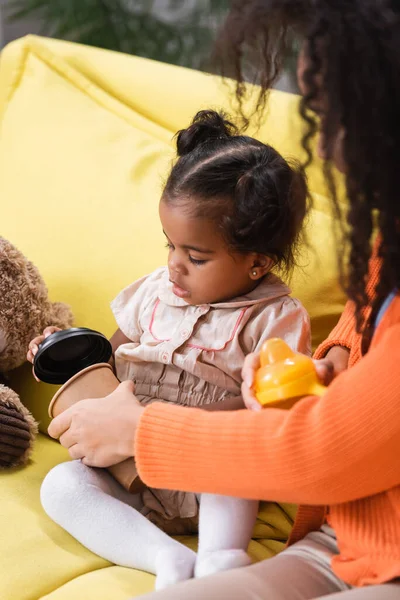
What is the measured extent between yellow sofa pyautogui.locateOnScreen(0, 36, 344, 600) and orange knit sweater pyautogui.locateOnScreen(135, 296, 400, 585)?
21cm

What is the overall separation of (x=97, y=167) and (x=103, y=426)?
60 cm

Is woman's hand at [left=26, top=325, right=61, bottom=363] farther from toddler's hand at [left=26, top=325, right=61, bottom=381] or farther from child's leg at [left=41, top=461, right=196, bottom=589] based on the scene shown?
child's leg at [left=41, top=461, right=196, bottom=589]

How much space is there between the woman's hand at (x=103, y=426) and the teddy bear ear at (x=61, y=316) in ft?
0.86

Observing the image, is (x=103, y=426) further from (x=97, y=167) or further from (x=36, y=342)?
(x=97, y=167)

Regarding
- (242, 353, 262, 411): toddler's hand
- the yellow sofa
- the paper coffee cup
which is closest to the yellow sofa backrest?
the yellow sofa

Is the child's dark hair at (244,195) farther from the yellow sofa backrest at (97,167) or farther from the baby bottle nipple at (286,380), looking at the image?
the baby bottle nipple at (286,380)

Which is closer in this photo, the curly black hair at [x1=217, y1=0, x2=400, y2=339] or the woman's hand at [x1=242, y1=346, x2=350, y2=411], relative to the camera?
the curly black hair at [x1=217, y1=0, x2=400, y2=339]

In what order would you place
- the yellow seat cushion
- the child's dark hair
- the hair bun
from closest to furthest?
the yellow seat cushion, the child's dark hair, the hair bun

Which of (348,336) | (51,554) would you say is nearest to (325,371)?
(348,336)

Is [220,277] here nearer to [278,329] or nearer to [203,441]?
[278,329]

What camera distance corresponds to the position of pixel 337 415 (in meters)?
0.81

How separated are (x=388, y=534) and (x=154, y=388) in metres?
0.46

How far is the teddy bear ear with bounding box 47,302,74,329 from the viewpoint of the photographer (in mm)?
1353

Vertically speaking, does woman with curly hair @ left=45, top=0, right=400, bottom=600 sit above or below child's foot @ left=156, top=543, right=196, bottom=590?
above
